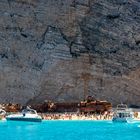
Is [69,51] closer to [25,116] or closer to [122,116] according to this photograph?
[122,116]

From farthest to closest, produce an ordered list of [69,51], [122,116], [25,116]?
1. [69,51]
2. [122,116]
3. [25,116]

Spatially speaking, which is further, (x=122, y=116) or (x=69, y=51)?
(x=69, y=51)

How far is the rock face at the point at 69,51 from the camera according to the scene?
5041 centimetres

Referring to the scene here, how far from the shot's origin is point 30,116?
42219 millimetres

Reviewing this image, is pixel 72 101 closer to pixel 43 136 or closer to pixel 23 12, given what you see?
→ pixel 23 12

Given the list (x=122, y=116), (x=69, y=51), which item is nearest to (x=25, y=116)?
(x=122, y=116)

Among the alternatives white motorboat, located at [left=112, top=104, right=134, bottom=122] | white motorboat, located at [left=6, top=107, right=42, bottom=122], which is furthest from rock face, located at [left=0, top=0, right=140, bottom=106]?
white motorboat, located at [left=6, top=107, right=42, bottom=122]

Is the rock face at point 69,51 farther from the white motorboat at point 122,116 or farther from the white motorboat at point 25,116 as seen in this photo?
the white motorboat at point 25,116

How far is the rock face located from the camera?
1984 inches

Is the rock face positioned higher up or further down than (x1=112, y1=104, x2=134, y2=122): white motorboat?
higher up

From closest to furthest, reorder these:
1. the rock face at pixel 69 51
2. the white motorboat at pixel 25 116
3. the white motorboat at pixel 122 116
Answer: the white motorboat at pixel 25 116 < the white motorboat at pixel 122 116 < the rock face at pixel 69 51

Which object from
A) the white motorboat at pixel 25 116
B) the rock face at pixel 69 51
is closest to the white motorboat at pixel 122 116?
the white motorboat at pixel 25 116

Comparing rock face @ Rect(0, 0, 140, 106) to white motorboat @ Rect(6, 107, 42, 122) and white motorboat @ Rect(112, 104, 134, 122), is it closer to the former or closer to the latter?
white motorboat @ Rect(112, 104, 134, 122)

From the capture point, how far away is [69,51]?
168 ft
